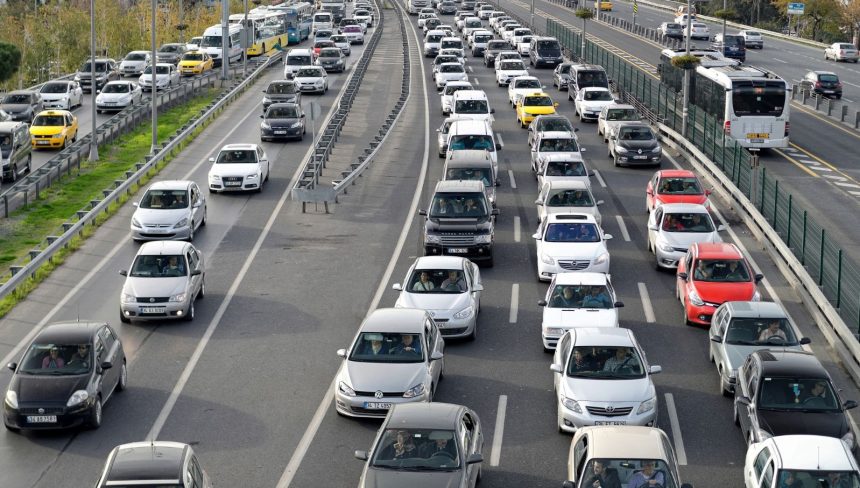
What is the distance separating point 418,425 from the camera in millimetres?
18188

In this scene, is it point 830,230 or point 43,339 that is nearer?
point 43,339

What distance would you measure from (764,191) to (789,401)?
16.6 m

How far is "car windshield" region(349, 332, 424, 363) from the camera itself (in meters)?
22.3

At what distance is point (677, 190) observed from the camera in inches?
1468

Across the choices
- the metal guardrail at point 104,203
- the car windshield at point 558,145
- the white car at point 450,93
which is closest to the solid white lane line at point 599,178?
the car windshield at point 558,145

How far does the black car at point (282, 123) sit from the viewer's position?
51.2 metres

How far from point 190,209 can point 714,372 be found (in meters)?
16.0

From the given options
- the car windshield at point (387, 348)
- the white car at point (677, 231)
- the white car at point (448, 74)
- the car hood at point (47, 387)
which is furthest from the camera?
the white car at point (448, 74)

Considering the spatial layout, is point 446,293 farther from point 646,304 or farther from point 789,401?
point 789,401

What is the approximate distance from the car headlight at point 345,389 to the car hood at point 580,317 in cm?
535

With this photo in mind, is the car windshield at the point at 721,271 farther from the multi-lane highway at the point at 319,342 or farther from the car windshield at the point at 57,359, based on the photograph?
the car windshield at the point at 57,359

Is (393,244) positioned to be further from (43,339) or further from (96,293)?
(43,339)

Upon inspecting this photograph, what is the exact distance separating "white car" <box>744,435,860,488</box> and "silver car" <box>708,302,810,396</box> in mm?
5617

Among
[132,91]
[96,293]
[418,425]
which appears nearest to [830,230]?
[96,293]
